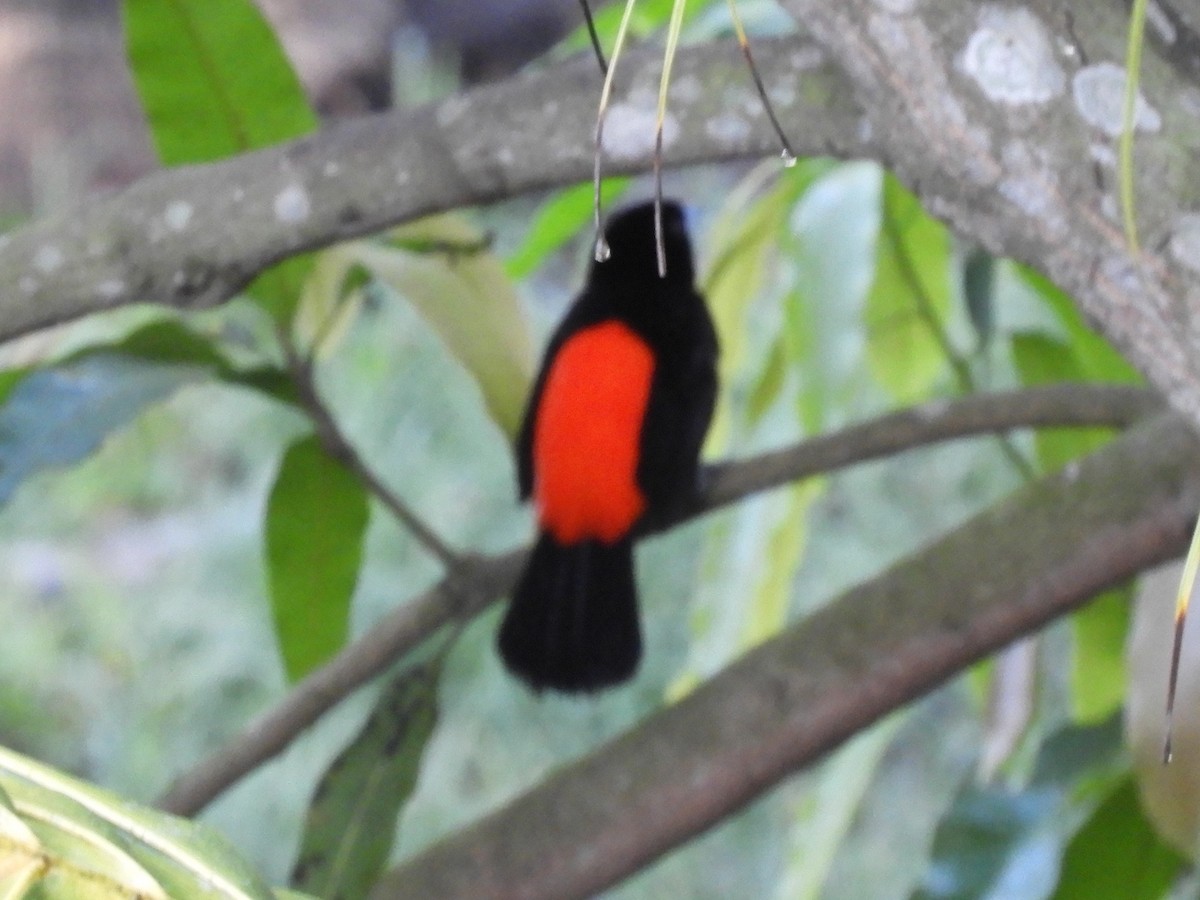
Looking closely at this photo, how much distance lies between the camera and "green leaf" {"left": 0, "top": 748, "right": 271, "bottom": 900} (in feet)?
0.87

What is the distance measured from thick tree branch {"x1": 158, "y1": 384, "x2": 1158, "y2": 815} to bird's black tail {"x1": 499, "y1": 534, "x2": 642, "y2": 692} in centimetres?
8

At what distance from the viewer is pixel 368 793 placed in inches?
33.3

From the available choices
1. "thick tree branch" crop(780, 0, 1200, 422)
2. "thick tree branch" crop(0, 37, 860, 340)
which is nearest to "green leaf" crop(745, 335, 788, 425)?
"thick tree branch" crop(0, 37, 860, 340)

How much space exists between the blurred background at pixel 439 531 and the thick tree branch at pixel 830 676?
1.11ft

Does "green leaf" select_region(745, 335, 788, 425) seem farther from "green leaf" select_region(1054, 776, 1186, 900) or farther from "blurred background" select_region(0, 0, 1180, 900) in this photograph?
"green leaf" select_region(1054, 776, 1186, 900)

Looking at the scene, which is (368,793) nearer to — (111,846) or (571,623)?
(571,623)

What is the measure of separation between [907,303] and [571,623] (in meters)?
0.38

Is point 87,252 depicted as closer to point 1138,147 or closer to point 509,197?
point 509,197

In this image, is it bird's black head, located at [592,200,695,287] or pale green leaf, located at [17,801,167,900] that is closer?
pale green leaf, located at [17,801,167,900]

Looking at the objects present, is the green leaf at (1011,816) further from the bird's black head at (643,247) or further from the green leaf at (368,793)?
the bird's black head at (643,247)

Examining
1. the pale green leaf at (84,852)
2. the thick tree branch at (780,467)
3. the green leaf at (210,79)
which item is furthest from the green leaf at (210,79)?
the pale green leaf at (84,852)

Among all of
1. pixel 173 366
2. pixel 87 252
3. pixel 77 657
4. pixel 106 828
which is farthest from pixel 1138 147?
pixel 77 657

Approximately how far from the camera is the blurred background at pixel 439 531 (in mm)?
1245

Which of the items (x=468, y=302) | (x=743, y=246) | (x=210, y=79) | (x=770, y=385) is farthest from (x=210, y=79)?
(x=770, y=385)
